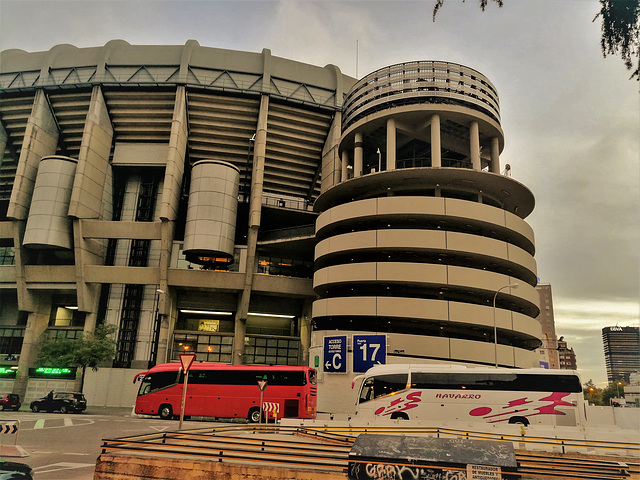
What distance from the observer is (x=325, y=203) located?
53.3 metres

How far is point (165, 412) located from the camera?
31406 millimetres

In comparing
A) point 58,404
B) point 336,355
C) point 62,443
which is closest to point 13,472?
point 62,443

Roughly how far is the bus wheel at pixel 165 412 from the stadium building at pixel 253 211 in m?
12.8

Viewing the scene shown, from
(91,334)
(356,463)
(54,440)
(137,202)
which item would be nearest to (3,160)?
(137,202)

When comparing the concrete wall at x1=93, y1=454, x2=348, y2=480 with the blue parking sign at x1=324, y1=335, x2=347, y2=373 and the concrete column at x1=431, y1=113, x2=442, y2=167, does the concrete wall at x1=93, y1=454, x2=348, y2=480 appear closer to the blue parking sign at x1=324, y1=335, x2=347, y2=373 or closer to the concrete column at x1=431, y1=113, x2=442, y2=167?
the blue parking sign at x1=324, y1=335, x2=347, y2=373

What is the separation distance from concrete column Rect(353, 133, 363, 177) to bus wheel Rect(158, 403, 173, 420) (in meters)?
29.0

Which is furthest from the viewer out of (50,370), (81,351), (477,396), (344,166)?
(344,166)

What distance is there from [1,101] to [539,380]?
62304 mm

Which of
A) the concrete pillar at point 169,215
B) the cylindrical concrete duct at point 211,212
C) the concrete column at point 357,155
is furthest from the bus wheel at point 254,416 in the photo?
the concrete column at point 357,155

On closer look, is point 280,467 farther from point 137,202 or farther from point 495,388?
point 137,202

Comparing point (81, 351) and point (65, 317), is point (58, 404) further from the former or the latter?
point (65, 317)

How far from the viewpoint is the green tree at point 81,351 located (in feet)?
151

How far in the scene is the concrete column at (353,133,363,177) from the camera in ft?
161

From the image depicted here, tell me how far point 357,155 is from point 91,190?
1191 inches
